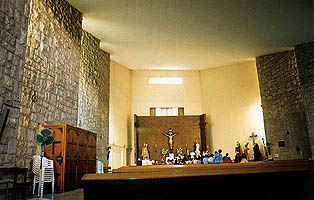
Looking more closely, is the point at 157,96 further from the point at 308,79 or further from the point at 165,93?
the point at 308,79

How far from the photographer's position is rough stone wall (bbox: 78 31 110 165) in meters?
10.7

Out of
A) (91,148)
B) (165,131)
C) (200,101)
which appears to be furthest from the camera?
(200,101)

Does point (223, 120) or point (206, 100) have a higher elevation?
point (206, 100)

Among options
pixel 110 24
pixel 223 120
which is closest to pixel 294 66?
pixel 223 120

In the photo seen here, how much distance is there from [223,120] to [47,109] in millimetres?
11502

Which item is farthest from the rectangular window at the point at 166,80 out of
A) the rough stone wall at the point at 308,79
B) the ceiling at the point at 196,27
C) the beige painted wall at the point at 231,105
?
the rough stone wall at the point at 308,79

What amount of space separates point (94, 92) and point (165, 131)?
5.93 meters

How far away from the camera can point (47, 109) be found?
7.28m

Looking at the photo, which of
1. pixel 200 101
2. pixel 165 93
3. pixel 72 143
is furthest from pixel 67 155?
pixel 200 101

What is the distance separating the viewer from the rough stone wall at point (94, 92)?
10711 mm

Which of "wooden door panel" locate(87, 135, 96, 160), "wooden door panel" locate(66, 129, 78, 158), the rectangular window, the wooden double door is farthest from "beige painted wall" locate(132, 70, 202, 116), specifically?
"wooden door panel" locate(66, 129, 78, 158)

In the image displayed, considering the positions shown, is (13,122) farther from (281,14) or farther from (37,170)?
(281,14)

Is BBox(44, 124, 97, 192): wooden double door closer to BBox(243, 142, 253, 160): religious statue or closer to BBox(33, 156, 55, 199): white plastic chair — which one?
BBox(33, 156, 55, 199): white plastic chair

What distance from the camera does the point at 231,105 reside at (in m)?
16.1
